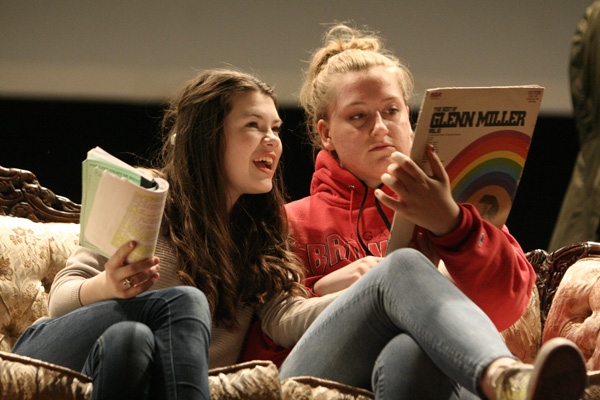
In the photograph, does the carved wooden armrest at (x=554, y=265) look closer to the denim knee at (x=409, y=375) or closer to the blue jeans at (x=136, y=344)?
the denim knee at (x=409, y=375)

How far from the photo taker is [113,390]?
1.04m

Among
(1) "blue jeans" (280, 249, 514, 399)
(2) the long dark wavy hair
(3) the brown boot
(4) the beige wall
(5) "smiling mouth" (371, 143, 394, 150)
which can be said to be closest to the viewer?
(3) the brown boot

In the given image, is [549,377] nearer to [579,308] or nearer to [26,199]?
[579,308]

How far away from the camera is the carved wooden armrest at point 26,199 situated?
1.78 metres

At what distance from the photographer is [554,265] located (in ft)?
6.01

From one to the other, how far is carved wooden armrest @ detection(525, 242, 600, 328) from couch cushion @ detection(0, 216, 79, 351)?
1.24m

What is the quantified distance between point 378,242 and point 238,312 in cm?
37

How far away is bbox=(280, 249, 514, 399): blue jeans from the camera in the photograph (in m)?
1.04

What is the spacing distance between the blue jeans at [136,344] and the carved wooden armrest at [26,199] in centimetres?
66

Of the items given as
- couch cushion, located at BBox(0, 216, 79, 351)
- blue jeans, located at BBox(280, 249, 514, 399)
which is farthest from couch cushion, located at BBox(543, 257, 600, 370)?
couch cushion, located at BBox(0, 216, 79, 351)

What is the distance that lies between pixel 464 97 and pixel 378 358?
0.49m

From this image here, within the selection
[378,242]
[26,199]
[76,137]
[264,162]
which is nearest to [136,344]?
[264,162]

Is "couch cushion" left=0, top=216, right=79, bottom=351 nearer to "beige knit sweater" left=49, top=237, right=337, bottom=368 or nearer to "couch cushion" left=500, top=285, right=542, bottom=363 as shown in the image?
"beige knit sweater" left=49, top=237, right=337, bottom=368

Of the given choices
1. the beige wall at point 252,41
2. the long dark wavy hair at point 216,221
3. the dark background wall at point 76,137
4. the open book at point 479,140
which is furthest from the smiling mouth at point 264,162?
the beige wall at point 252,41
